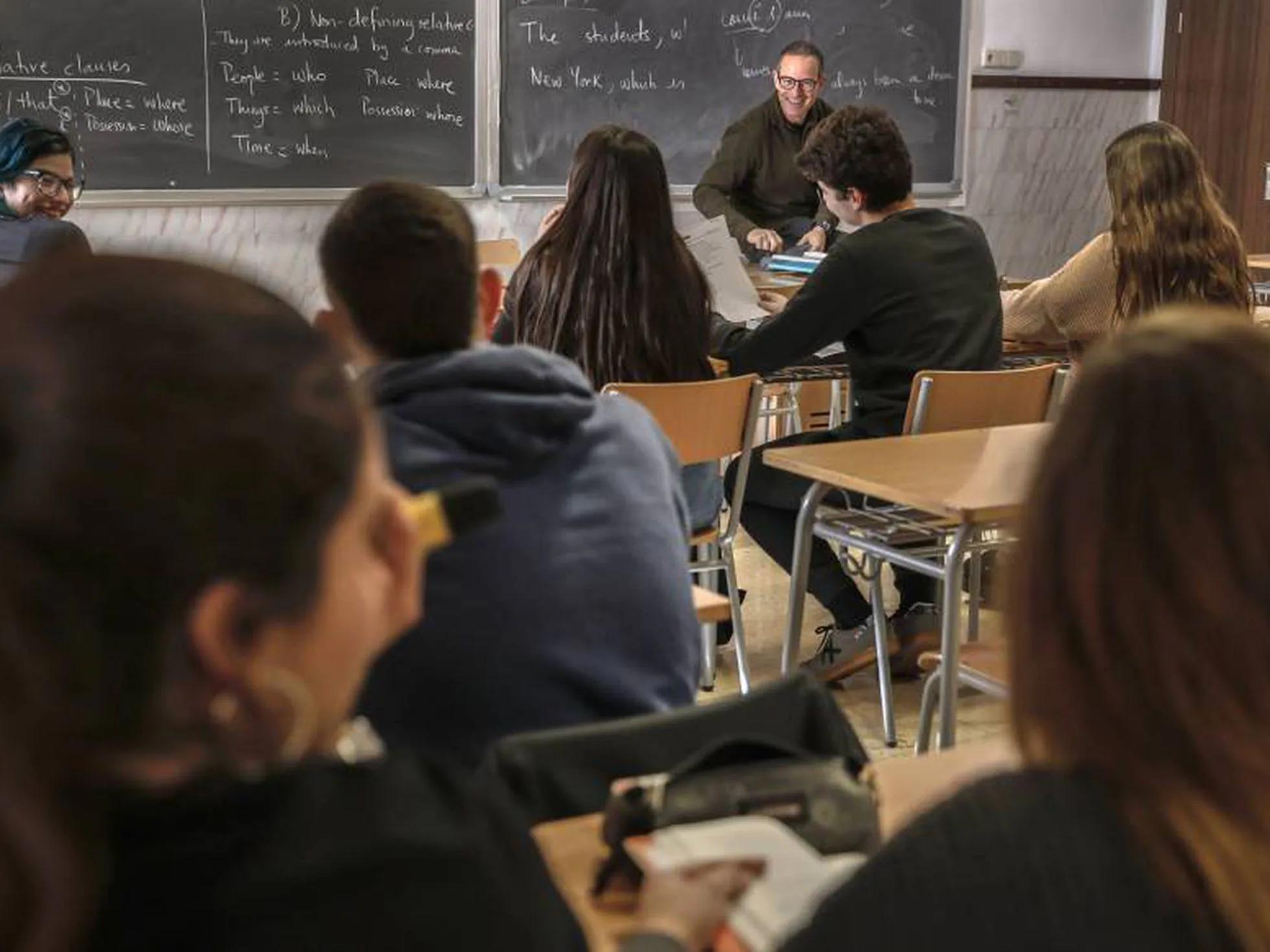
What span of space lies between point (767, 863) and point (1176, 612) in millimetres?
426

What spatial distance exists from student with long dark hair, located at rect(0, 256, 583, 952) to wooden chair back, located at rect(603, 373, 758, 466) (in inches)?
95.1

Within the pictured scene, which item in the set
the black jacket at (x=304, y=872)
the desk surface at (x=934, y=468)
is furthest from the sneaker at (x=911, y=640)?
the black jacket at (x=304, y=872)

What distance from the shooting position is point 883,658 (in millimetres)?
3648

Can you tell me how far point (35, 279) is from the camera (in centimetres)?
79

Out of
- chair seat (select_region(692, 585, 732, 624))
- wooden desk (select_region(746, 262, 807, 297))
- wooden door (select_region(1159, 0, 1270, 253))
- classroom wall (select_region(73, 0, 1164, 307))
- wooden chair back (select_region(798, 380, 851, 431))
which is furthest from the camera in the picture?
classroom wall (select_region(73, 0, 1164, 307))

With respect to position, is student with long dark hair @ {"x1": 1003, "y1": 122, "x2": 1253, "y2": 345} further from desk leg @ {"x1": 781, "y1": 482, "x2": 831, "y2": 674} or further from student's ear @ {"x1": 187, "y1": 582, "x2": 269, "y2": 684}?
student's ear @ {"x1": 187, "y1": 582, "x2": 269, "y2": 684}

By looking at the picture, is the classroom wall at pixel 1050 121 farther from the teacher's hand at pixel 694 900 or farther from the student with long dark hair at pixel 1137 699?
the student with long dark hair at pixel 1137 699

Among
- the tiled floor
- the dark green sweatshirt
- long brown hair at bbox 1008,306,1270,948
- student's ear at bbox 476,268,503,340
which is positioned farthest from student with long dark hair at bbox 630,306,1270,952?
the dark green sweatshirt

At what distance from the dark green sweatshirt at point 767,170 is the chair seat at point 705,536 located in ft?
8.00

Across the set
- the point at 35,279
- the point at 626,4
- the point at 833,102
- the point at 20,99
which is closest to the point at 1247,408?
the point at 35,279

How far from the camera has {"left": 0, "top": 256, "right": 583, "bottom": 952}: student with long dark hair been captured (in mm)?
730

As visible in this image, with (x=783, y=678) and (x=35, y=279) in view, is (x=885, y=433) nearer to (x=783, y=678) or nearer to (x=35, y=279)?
(x=783, y=678)

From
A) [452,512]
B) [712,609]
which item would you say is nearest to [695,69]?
[712,609]

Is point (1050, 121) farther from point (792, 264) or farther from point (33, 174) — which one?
point (33, 174)
